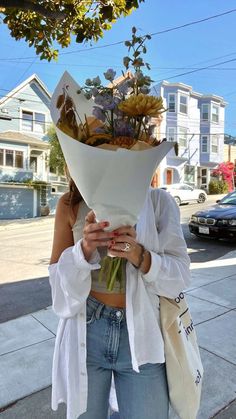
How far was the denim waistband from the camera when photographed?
1341 mm

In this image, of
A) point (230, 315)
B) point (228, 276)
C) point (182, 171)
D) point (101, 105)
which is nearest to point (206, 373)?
point (230, 315)

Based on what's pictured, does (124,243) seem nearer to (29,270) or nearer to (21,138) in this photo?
(29,270)

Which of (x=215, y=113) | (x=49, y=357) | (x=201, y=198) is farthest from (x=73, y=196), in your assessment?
(x=215, y=113)

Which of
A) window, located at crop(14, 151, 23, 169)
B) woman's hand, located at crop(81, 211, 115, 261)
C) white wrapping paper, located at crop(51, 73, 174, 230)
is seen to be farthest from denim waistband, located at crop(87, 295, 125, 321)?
window, located at crop(14, 151, 23, 169)

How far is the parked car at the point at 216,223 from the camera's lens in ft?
24.2

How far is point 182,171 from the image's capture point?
27.2 meters

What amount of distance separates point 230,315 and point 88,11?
3310 mm

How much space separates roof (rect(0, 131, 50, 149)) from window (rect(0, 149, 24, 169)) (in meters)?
0.71

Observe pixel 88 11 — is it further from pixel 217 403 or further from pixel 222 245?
pixel 222 245

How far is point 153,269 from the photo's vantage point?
3.97 feet

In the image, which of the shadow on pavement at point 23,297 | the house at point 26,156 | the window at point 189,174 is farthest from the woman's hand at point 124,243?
the window at point 189,174

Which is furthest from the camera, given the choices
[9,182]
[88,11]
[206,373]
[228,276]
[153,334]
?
[9,182]

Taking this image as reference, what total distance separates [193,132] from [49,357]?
26.9 m

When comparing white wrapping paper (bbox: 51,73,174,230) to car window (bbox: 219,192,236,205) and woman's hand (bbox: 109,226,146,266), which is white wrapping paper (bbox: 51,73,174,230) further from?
car window (bbox: 219,192,236,205)
